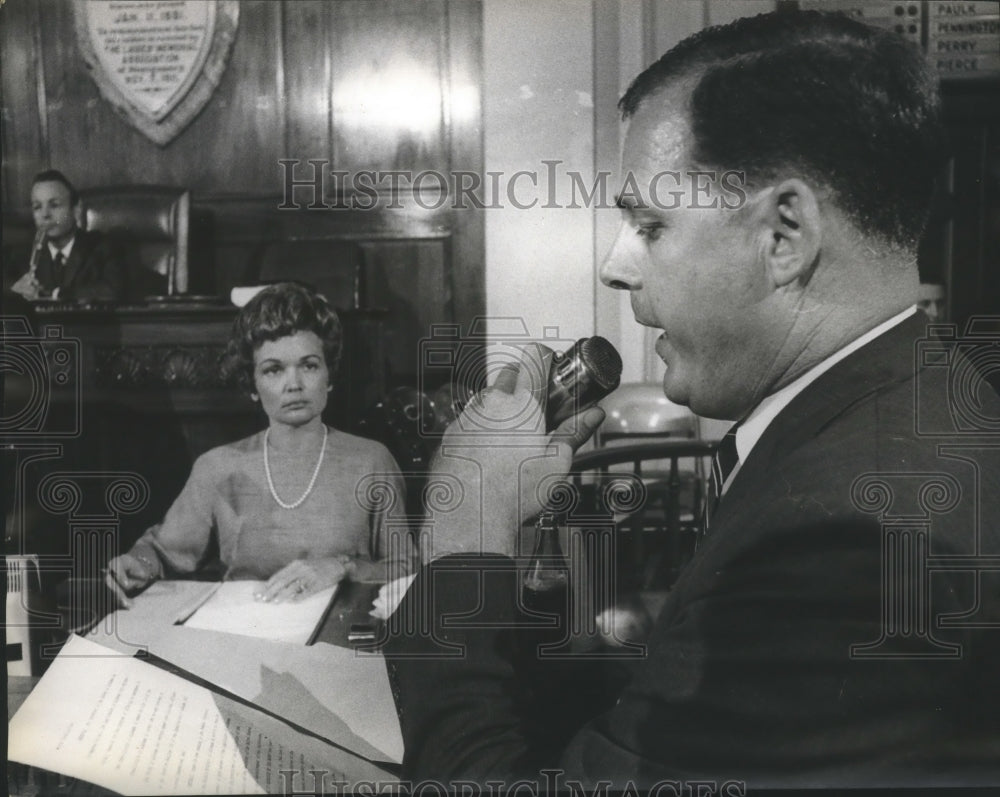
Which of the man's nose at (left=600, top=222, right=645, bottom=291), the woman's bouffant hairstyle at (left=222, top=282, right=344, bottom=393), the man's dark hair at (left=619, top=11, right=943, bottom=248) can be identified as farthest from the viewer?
the woman's bouffant hairstyle at (left=222, top=282, right=344, bottom=393)

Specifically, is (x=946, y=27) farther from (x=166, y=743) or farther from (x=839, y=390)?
(x=166, y=743)

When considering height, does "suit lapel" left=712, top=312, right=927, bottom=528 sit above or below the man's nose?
below

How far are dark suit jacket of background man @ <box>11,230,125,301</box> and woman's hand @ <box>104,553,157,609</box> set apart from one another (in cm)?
35

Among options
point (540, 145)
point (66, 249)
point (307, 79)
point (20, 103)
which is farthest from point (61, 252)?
point (540, 145)

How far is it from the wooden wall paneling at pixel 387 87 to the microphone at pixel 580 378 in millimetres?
303

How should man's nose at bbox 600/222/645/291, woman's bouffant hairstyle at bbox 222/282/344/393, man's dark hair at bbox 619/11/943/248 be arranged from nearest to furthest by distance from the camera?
man's dark hair at bbox 619/11/943/248 → man's nose at bbox 600/222/645/291 → woman's bouffant hairstyle at bbox 222/282/344/393

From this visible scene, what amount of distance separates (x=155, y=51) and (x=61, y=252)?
29 centimetres

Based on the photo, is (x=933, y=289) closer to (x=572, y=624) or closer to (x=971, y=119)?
(x=971, y=119)

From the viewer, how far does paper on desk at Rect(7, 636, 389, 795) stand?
3.45 feet

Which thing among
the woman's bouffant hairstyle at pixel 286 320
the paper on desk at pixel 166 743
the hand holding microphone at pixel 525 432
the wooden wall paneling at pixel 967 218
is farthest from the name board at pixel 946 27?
the paper on desk at pixel 166 743

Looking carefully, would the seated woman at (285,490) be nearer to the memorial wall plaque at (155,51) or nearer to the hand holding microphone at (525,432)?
the hand holding microphone at (525,432)

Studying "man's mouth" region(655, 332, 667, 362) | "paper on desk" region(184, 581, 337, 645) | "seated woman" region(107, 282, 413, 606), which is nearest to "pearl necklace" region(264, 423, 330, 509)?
"seated woman" region(107, 282, 413, 606)

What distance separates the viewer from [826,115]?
92cm

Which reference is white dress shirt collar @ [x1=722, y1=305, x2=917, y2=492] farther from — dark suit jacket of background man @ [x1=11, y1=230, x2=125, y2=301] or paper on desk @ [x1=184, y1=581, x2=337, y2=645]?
dark suit jacket of background man @ [x1=11, y1=230, x2=125, y2=301]
